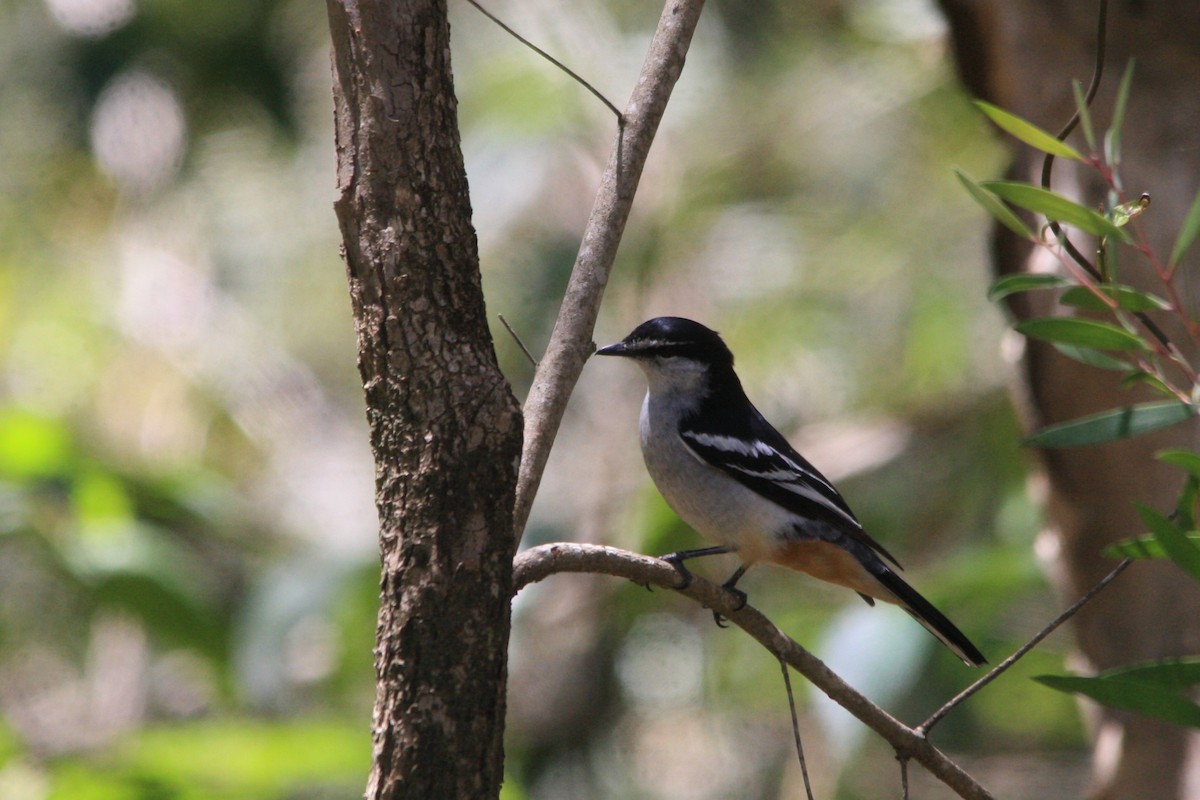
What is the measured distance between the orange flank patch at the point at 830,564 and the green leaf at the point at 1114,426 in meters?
1.30

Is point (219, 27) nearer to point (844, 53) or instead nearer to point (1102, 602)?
point (844, 53)

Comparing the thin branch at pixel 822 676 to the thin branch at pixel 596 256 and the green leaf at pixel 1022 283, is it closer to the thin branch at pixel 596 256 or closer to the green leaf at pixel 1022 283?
the thin branch at pixel 596 256

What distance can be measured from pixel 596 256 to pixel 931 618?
141cm

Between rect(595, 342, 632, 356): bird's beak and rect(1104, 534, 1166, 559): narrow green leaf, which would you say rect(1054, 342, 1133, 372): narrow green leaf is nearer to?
rect(1104, 534, 1166, 559): narrow green leaf

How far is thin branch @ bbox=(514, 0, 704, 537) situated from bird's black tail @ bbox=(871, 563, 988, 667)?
50.6 inches

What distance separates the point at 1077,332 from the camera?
1.91m

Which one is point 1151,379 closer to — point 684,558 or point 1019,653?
point 1019,653

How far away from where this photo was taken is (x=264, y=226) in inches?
412

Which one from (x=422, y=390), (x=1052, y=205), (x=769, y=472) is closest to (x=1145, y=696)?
(x=1052, y=205)

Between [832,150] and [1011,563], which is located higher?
[832,150]

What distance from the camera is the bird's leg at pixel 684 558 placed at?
2.28m

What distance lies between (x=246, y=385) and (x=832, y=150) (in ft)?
15.0

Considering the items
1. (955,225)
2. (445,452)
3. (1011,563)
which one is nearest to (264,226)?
(955,225)

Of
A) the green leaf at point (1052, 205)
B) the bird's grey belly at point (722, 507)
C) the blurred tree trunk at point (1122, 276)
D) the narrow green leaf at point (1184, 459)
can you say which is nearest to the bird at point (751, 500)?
the bird's grey belly at point (722, 507)
